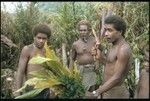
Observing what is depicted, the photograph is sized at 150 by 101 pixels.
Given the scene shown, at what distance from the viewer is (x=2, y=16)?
11.2m

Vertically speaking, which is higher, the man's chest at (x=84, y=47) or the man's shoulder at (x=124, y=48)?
the man's shoulder at (x=124, y=48)

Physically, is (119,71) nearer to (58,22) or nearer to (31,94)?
(31,94)

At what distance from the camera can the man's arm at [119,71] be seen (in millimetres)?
5590

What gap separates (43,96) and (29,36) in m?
4.63

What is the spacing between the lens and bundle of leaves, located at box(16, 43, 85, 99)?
5.89m

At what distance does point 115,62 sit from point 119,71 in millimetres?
209

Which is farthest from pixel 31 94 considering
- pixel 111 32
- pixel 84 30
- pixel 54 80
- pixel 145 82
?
pixel 84 30

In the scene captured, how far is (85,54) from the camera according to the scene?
8.62 meters

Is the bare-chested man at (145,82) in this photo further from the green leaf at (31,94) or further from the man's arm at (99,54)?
the green leaf at (31,94)

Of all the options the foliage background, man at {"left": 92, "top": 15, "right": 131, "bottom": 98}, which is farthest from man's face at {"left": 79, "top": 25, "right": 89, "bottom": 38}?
man at {"left": 92, "top": 15, "right": 131, "bottom": 98}

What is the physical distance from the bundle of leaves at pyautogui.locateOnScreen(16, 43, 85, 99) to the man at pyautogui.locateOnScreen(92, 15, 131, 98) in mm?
413

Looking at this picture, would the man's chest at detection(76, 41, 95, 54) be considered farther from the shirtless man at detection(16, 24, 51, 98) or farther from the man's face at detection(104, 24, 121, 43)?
the man's face at detection(104, 24, 121, 43)

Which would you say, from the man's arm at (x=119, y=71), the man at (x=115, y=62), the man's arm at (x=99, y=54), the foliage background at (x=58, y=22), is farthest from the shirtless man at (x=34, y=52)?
the foliage background at (x=58, y=22)

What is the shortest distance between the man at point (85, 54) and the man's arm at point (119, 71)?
249 centimetres
